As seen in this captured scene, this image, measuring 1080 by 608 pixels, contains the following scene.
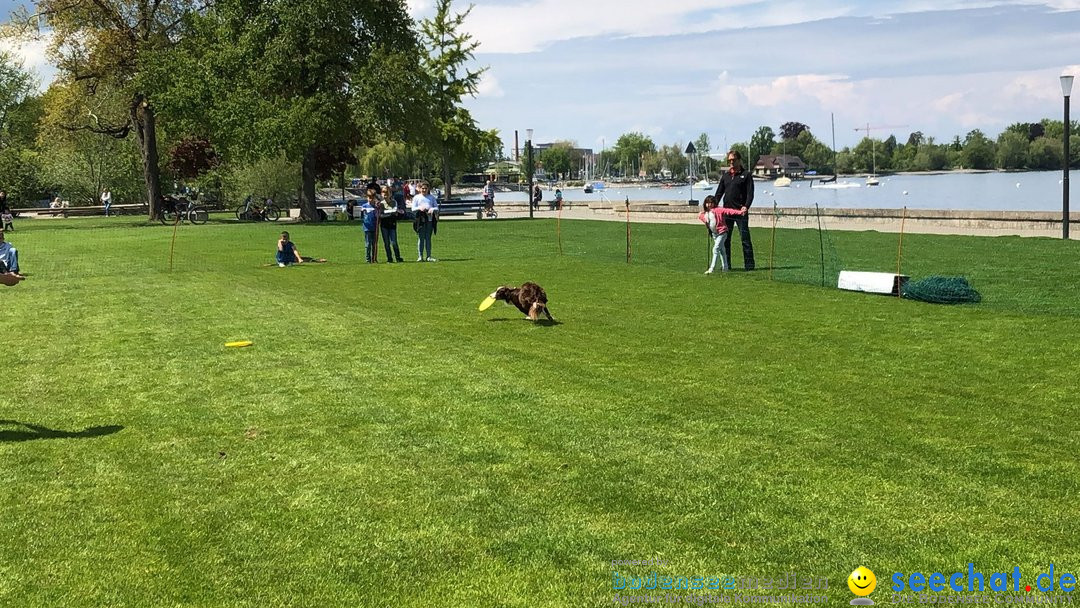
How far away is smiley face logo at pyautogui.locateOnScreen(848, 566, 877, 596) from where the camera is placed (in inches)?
161

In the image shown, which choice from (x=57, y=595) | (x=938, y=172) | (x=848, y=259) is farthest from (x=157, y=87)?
(x=938, y=172)

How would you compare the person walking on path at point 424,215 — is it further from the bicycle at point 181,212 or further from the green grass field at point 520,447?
the bicycle at point 181,212

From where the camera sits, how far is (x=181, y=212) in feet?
153

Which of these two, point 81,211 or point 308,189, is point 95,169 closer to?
point 81,211

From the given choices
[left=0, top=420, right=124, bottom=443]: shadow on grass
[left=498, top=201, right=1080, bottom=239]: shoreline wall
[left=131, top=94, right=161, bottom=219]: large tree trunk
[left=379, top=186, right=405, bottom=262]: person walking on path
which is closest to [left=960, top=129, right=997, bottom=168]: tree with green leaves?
[left=498, top=201, right=1080, bottom=239]: shoreline wall

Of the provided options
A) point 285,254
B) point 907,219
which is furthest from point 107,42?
point 907,219

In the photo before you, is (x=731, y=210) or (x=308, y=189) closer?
(x=731, y=210)

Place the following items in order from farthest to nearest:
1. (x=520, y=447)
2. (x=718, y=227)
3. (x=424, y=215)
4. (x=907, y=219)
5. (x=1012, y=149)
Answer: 1. (x=1012, y=149)
2. (x=907, y=219)
3. (x=424, y=215)
4. (x=718, y=227)
5. (x=520, y=447)

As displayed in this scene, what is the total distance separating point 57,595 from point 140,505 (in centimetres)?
117

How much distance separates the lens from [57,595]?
4305mm

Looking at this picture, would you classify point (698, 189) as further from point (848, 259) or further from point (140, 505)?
point (140, 505)

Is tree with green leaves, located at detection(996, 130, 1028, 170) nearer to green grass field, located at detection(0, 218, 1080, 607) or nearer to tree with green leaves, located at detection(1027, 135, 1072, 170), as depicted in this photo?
tree with green leaves, located at detection(1027, 135, 1072, 170)

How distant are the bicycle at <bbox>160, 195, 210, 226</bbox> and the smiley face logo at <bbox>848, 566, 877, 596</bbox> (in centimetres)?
4199

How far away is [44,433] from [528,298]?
19.5ft
